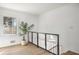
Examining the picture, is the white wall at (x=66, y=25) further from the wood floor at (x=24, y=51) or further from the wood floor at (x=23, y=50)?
the wood floor at (x=23, y=50)

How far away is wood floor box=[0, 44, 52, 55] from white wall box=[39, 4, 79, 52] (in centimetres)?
38

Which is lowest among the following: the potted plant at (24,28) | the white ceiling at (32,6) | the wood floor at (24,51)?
the wood floor at (24,51)

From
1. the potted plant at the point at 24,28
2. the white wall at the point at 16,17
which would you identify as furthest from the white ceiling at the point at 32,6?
the potted plant at the point at 24,28

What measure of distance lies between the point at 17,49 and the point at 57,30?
75 cm

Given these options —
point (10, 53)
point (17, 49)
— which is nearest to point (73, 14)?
point (17, 49)

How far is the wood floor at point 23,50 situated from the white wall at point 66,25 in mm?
383

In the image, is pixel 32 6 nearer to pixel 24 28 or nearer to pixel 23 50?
pixel 24 28

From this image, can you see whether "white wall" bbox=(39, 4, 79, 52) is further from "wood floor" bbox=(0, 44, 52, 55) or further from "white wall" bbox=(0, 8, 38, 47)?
"wood floor" bbox=(0, 44, 52, 55)

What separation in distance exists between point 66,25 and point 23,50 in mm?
843

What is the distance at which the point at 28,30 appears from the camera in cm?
124

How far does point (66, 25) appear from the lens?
1.16 meters

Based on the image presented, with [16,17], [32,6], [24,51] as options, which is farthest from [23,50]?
[32,6]

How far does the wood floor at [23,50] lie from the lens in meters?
1.12

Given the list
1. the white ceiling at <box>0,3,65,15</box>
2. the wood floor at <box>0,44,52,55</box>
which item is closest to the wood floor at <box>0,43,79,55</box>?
the wood floor at <box>0,44,52,55</box>
